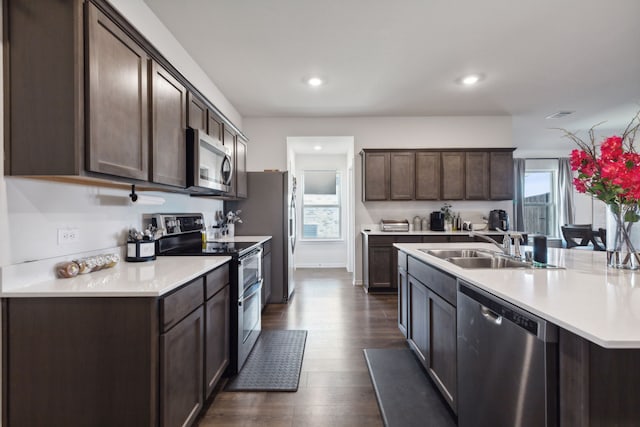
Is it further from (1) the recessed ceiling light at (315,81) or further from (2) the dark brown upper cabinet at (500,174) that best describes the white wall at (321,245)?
(1) the recessed ceiling light at (315,81)

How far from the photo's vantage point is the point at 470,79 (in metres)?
3.43

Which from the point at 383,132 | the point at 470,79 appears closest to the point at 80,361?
the point at 470,79

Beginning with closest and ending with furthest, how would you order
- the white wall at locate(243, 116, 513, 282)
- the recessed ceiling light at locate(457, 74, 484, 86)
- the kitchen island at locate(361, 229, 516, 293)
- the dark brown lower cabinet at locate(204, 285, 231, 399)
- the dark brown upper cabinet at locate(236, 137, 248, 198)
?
the dark brown lower cabinet at locate(204, 285, 231, 399) < the recessed ceiling light at locate(457, 74, 484, 86) < the dark brown upper cabinet at locate(236, 137, 248, 198) < the kitchen island at locate(361, 229, 516, 293) < the white wall at locate(243, 116, 513, 282)

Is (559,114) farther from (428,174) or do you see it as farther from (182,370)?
(182,370)

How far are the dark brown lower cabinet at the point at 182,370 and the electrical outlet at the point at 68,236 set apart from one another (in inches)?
28.8

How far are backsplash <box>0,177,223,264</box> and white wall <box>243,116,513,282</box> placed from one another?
9.32 feet

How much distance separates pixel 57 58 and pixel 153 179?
688 millimetres

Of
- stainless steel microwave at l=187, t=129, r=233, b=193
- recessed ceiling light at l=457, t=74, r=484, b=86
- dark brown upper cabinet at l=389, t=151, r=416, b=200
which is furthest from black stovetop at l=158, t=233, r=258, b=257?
recessed ceiling light at l=457, t=74, r=484, b=86

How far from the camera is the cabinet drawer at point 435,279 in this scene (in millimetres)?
1652

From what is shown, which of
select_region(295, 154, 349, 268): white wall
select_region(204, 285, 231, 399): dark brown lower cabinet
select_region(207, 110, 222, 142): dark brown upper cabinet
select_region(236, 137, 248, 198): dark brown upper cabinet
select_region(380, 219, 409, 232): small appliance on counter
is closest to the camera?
select_region(204, 285, 231, 399): dark brown lower cabinet

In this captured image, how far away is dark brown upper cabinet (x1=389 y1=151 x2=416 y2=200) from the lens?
4621 mm

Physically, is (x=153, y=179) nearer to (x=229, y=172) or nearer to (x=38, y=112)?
(x=38, y=112)

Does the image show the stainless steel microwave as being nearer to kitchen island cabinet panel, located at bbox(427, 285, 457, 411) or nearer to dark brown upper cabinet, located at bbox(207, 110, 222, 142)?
dark brown upper cabinet, located at bbox(207, 110, 222, 142)

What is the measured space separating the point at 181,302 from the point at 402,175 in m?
3.85
